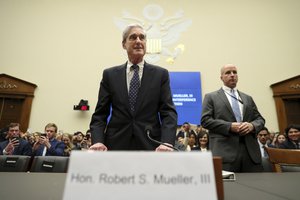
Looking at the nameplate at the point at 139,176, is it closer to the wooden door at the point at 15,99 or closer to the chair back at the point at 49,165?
the chair back at the point at 49,165

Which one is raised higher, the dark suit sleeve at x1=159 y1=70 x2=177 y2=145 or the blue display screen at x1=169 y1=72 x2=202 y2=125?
the blue display screen at x1=169 y1=72 x2=202 y2=125

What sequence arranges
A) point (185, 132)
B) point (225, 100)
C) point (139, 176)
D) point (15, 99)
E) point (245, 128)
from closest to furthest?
point (139, 176), point (245, 128), point (225, 100), point (185, 132), point (15, 99)

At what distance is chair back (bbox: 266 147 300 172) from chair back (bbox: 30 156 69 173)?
1.38 metres

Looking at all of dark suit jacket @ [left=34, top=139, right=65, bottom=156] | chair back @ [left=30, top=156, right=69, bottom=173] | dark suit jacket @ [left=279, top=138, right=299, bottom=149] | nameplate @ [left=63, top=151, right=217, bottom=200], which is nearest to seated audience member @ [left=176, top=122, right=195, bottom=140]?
dark suit jacket @ [left=279, top=138, right=299, bottom=149]

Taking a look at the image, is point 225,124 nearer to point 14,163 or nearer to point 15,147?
point 14,163

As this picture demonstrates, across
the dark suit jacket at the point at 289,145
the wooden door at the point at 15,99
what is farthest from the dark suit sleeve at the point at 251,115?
the wooden door at the point at 15,99

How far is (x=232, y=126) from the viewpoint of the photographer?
64.2 inches

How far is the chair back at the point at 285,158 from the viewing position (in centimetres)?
131

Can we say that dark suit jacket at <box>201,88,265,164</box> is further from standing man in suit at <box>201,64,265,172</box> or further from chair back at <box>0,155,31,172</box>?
chair back at <box>0,155,31,172</box>

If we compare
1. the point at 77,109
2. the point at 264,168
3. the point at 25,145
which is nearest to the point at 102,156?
the point at 264,168

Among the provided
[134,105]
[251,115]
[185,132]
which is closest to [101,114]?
[134,105]

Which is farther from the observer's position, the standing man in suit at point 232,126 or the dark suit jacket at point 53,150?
the dark suit jacket at point 53,150

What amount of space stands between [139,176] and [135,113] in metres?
0.88

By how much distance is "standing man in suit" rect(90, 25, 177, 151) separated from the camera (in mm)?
1248
